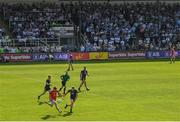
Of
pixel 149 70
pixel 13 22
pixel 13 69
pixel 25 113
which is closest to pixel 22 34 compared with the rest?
pixel 13 22

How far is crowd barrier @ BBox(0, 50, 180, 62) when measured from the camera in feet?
220

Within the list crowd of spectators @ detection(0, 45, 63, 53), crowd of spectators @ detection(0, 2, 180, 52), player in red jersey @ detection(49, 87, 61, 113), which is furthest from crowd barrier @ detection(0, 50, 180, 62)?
player in red jersey @ detection(49, 87, 61, 113)

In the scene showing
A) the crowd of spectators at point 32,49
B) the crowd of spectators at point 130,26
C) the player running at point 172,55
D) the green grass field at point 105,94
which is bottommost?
the green grass field at point 105,94

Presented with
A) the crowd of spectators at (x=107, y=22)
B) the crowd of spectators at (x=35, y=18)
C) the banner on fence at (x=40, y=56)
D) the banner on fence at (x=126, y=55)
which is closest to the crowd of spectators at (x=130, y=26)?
the crowd of spectators at (x=107, y=22)

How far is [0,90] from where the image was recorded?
1561 inches

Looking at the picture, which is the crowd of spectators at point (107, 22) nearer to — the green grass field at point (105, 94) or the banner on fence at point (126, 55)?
the banner on fence at point (126, 55)

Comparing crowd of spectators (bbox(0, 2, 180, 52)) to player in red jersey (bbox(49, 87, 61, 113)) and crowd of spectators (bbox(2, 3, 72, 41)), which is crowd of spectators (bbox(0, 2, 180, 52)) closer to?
crowd of spectators (bbox(2, 3, 72, 41))

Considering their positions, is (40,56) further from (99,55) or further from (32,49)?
(99,55)

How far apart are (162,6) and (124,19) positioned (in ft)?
26.6

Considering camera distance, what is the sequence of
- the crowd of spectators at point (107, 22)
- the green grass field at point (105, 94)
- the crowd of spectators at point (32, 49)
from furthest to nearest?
the crowd of spectators at point (107, 22) → the crowd of spectators at point (32, 49) → the green grass field at point (105, 94)

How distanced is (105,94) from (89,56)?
31850mm

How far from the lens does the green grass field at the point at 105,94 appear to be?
3000 centimetres

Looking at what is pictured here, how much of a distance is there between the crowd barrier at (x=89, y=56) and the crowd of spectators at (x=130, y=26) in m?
1.13

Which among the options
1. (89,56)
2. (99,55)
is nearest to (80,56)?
(89,56)
